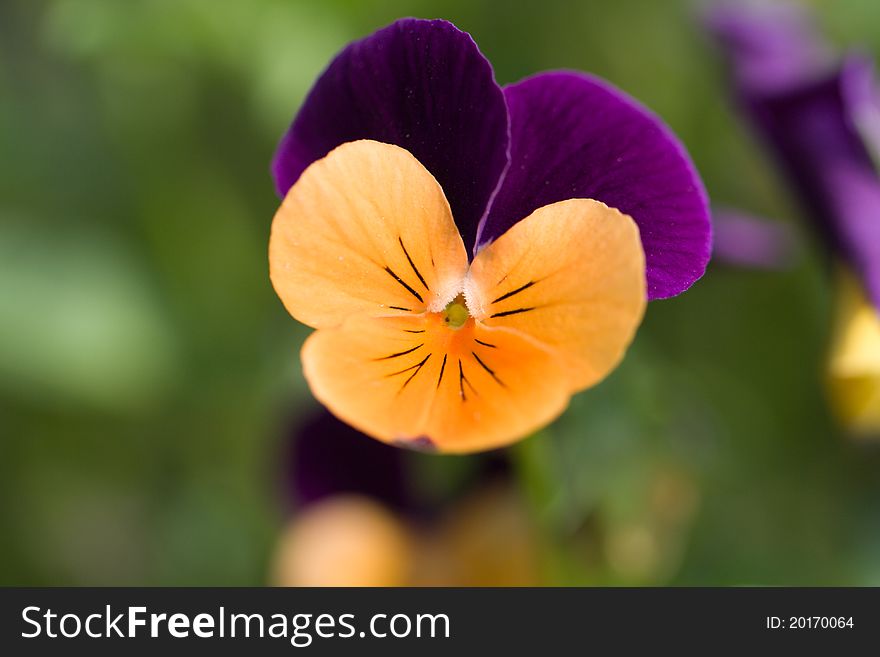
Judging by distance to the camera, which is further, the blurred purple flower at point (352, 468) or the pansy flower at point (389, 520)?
the blurred purple flower at point (352, 468)

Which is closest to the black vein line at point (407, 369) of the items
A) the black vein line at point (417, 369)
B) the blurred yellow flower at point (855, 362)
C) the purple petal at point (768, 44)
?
the black vein line at point (417, 369)

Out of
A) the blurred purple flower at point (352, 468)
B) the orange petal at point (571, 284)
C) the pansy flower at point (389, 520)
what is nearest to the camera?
the orange petal at point (571, 284)

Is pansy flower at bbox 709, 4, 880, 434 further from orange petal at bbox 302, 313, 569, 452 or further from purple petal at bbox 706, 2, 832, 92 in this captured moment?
orange petal at bbox 302, 313, 569, 452

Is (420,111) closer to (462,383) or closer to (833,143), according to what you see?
(462,383)

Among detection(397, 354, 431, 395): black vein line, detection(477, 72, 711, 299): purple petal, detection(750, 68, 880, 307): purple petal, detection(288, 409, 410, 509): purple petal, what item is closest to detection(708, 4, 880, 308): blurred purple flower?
detection(750, 68, 880, 307): purple petal

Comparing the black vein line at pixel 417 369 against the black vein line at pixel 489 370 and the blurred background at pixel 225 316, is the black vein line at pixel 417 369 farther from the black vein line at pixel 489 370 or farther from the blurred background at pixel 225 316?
the blurred background at pixel 225 316
